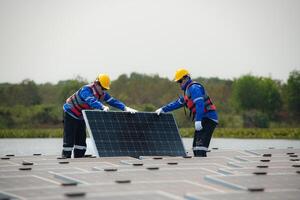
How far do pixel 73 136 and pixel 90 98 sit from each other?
1.33 meters

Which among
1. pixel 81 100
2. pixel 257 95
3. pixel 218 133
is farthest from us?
pixel 257 95

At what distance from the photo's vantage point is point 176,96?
338ft

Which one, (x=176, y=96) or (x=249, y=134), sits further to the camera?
(x=176, y=96)

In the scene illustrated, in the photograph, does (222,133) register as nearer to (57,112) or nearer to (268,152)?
(57,112)

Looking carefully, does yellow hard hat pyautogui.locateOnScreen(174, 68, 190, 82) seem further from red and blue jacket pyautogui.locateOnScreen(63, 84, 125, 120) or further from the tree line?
the tree line

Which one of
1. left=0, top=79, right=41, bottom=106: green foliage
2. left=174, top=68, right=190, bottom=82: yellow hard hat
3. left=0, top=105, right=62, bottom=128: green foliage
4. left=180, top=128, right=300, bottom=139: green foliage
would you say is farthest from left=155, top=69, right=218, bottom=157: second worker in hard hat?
left=0, top=79, right=41, bottom=106: green foliage

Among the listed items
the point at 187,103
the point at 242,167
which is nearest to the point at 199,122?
the point at 187,103

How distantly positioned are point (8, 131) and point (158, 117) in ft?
160

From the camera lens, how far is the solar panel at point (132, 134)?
23.1 metres

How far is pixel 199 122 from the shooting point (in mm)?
23578

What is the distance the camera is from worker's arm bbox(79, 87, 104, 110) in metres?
23.8

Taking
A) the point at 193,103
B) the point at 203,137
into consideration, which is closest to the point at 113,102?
the point at 193,103

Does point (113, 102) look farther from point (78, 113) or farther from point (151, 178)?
point (151, 178)

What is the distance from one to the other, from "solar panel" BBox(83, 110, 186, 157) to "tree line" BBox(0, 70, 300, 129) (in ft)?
180
